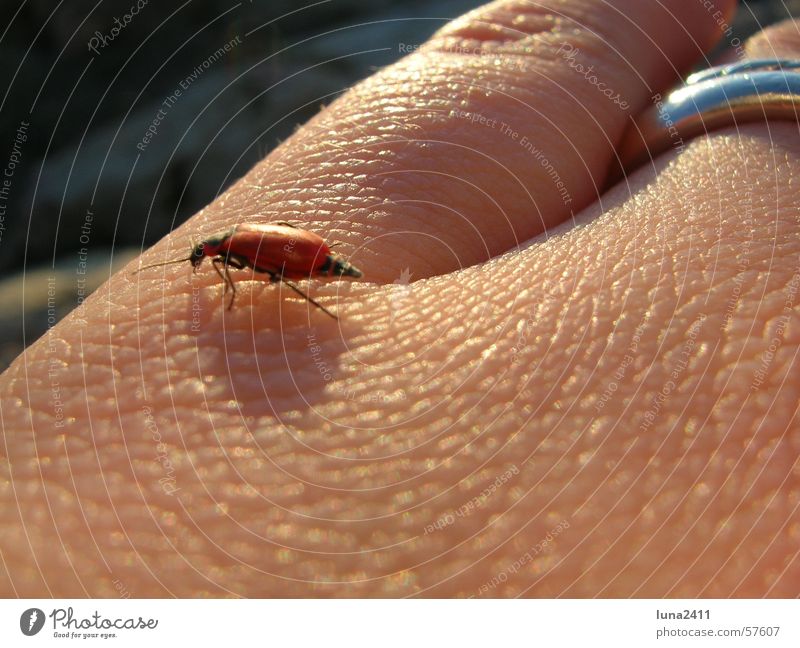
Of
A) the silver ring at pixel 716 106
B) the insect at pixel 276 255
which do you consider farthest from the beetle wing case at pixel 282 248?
the silver ring at pixel 716 106

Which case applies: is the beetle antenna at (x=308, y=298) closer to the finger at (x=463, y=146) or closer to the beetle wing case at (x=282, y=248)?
the beetle wing case at (x=282, y=248)

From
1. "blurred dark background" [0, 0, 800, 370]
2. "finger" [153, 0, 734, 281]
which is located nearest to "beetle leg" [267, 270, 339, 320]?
"finger" [153, 0, 734, 281]

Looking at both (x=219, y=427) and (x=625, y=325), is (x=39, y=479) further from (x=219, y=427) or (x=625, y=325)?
(x=625, y=325)

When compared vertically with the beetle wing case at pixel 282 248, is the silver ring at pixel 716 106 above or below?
above

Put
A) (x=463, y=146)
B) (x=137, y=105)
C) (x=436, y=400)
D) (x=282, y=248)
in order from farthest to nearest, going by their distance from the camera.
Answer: (x=137, y=105) → (x=463, y=146) → (x=282, y=248) → (x=436, y=400)

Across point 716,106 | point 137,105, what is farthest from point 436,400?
point 137,105

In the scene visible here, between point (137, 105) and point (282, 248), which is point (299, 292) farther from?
point (137, 105)
